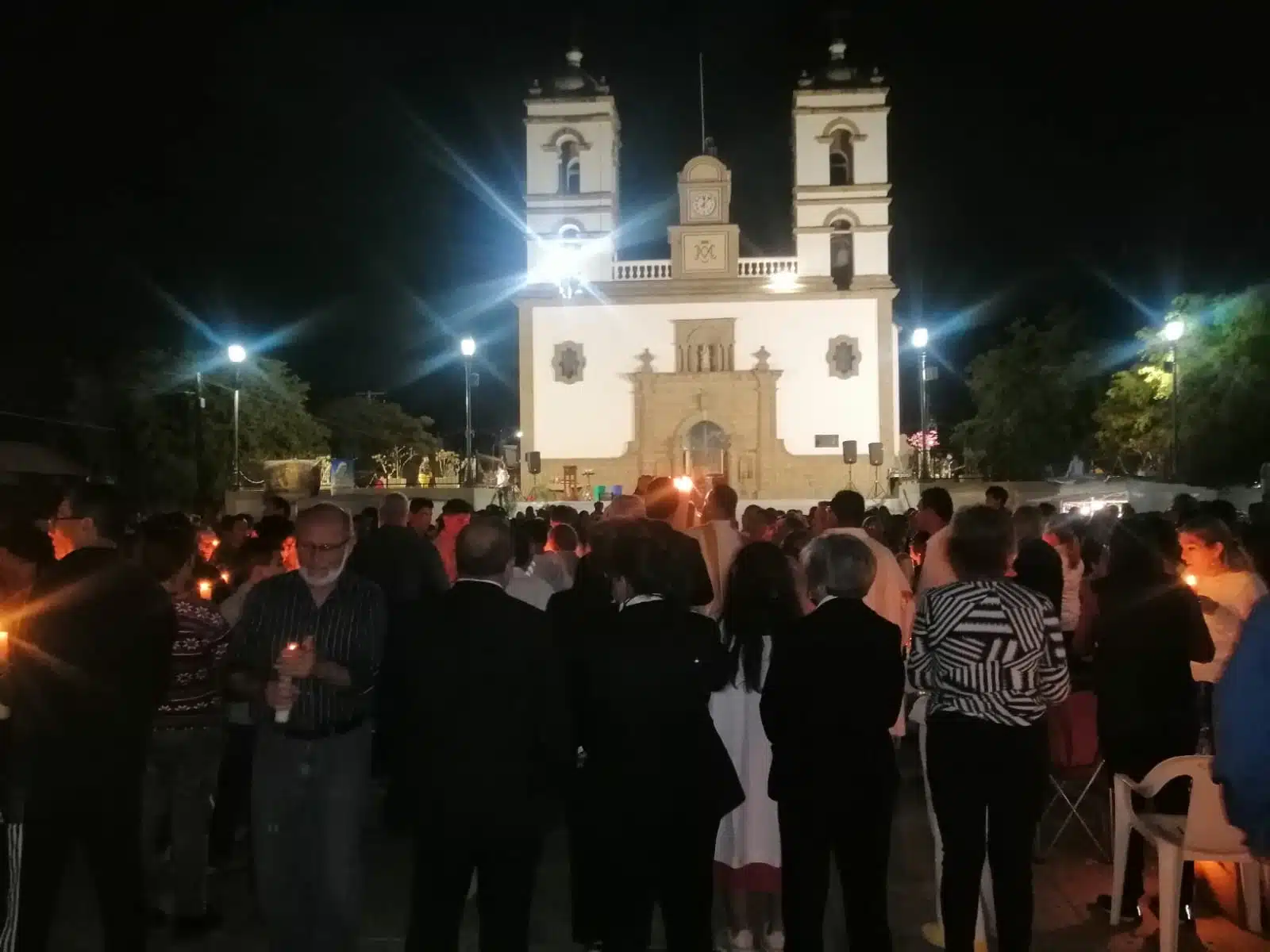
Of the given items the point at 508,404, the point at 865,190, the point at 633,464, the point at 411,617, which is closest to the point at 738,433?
the point at 633,464

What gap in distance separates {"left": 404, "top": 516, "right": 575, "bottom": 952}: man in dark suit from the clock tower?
3165cm

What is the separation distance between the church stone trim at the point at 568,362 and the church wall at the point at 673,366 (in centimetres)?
12

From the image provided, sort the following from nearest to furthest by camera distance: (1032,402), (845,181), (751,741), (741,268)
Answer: (751,741), (741,268), (845,181), (1032,402)

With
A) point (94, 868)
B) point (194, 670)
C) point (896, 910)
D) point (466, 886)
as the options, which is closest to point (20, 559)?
point (194, 670)

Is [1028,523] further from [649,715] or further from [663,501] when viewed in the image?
[649,715]

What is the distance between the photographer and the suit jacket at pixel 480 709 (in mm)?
3791

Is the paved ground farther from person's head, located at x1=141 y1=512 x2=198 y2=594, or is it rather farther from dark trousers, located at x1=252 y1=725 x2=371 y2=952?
person's head, located at x1=141 y1=512 x2=198 y2=594

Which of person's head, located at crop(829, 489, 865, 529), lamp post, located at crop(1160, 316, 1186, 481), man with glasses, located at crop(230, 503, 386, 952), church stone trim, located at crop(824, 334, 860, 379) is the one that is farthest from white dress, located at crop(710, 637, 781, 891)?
church stone trim, located at crop(824, 334, 860, 379)

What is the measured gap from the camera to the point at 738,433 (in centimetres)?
3447

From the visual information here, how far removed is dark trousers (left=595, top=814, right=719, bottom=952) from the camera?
399cm

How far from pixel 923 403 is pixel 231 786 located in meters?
24.2

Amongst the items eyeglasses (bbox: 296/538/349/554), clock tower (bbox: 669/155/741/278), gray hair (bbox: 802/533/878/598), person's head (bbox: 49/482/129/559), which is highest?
clock tower (bbox: 669/155/741/278)

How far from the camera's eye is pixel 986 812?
432 cm

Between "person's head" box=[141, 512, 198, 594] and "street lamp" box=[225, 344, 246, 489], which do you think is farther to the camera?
"street lamp" box=[225, 344, 246, 489]
